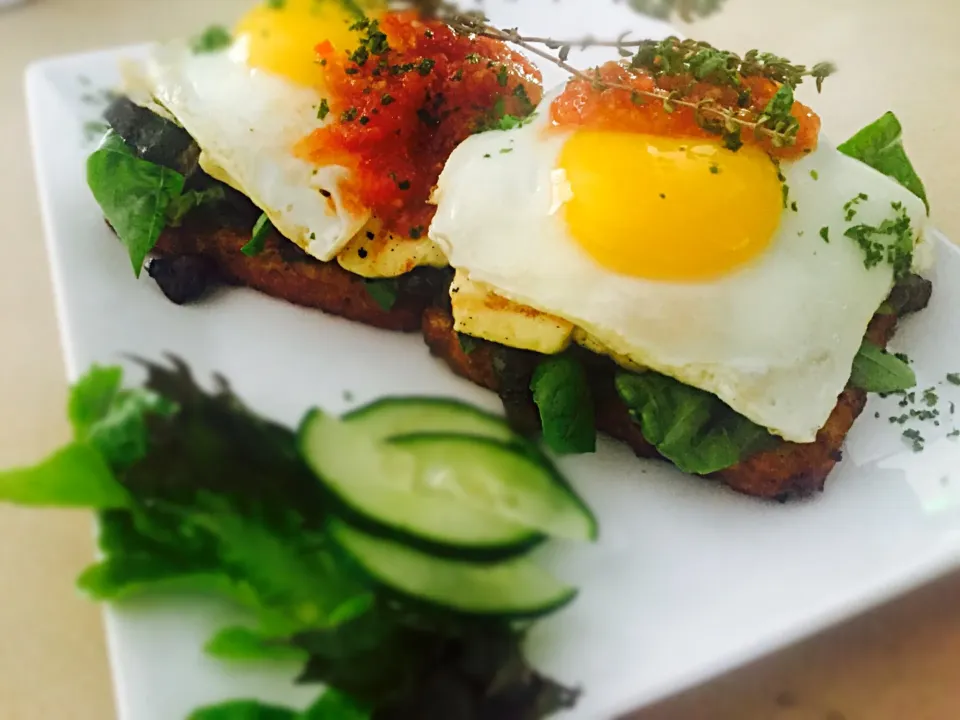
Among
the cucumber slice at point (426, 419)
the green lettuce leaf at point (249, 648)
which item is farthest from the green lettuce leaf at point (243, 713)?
the cucumber slice at point (426, 419)

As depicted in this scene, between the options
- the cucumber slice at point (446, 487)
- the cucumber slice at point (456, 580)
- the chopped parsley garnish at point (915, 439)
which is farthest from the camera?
the chopped parsley garnish at point (915, 439)

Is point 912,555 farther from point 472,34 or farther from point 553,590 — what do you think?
point 472,34

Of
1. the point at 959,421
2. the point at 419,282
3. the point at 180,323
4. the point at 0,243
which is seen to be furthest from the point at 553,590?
the point at 0,243

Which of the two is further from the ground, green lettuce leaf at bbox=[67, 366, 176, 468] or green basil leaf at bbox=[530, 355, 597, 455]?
green basil leaf at bbox=[530, 355, 597, 455]

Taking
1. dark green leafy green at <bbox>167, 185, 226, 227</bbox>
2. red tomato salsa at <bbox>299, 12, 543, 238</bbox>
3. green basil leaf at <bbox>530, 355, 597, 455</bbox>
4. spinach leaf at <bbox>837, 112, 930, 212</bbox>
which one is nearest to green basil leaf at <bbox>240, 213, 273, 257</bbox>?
dark green leafy green at <bbox>167, 185, 226, 227</bbox>

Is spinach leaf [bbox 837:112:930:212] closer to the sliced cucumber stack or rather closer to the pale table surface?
the pale table surface

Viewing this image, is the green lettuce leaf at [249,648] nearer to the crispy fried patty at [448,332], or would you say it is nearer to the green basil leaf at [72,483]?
the green basil leaf at [72,483]

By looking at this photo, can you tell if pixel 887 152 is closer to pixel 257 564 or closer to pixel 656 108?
pixel 656 108
